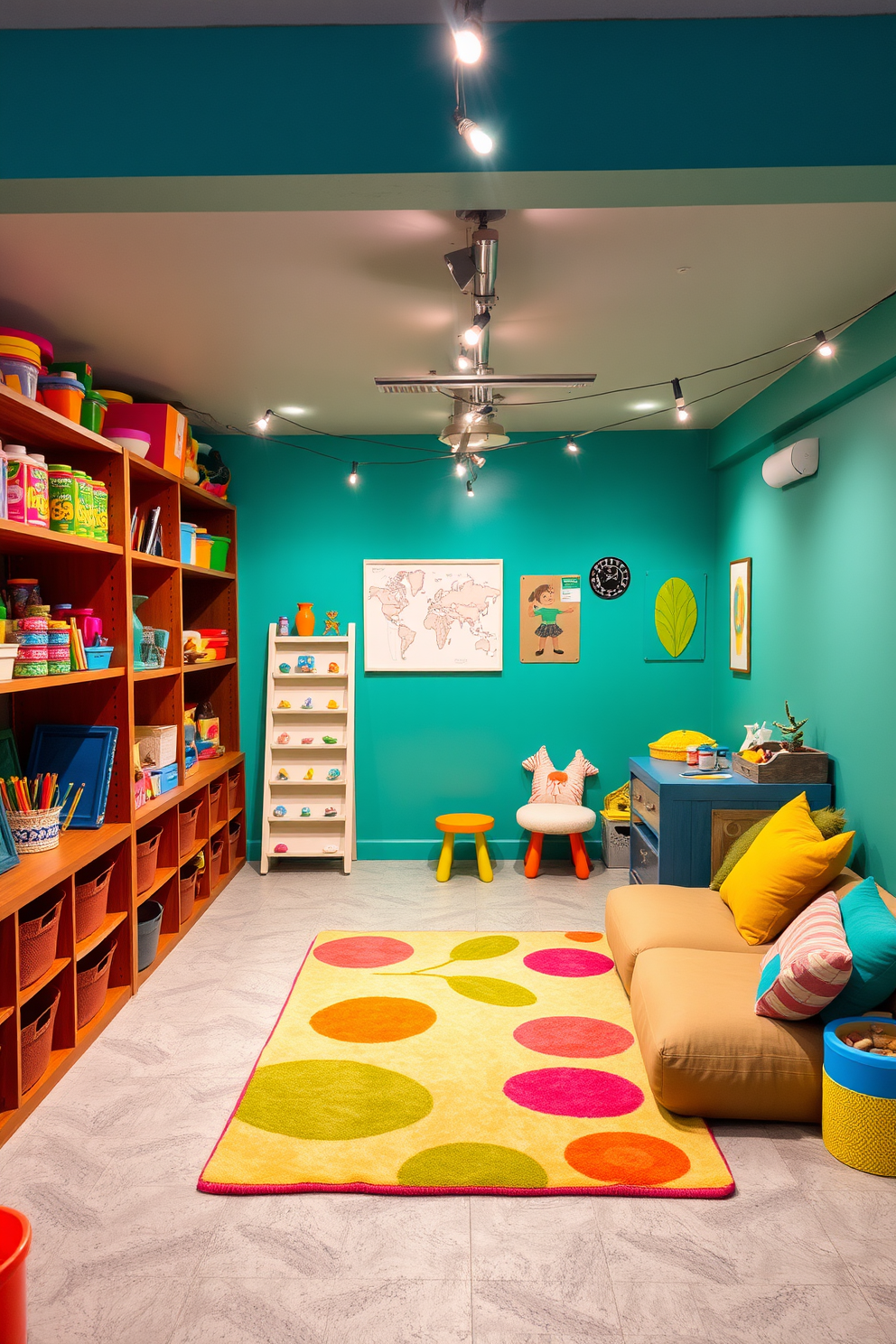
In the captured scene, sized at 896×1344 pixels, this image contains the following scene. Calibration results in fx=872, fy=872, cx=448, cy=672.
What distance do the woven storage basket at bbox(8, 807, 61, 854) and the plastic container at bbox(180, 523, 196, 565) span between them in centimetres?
175

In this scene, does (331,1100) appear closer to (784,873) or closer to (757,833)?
(784,873)

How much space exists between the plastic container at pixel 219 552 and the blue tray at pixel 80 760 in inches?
74.4

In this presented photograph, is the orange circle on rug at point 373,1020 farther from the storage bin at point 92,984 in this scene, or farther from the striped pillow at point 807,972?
the striped pillow at point 807,972

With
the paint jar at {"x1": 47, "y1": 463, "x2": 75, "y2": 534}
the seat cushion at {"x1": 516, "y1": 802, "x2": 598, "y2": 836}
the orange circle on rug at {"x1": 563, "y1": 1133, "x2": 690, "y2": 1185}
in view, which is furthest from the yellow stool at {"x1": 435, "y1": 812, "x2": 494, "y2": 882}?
the paint jar at {"x1": 47, "y1": 463, "x2": 75, "y2": 534}

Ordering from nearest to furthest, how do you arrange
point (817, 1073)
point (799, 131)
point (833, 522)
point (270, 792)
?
point (799, 131) < point (817, 1073) < point (833, 522) < point (270, 792)

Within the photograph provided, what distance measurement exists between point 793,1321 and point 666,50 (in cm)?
269

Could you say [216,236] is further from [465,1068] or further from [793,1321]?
[793,1321]

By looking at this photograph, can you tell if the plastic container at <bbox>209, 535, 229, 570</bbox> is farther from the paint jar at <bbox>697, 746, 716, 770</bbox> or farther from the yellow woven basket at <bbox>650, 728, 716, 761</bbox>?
the paint jar at <bbox>697, 746, 716, 770</bbox>

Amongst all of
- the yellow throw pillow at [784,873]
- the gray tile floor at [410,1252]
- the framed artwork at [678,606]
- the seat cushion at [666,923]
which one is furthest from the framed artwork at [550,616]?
→ the gray tile floor at [410,1252]

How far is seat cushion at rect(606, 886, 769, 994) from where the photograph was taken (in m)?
3.31

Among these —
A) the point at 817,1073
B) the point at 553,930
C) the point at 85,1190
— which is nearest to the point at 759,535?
the point at 553,930

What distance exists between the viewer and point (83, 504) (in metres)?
3.33

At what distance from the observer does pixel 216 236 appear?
271 centimetres

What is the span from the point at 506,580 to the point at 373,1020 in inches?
122
